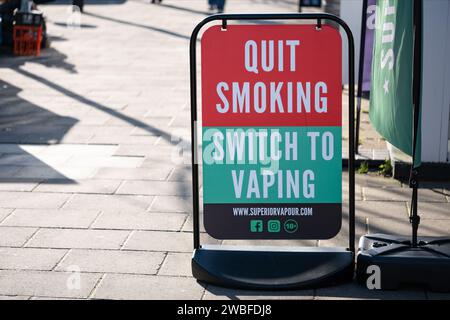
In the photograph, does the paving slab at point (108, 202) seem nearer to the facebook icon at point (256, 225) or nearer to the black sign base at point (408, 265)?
the facebook icon at point (256, 225)

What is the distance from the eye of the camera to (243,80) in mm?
5328

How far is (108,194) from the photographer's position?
7484 mm

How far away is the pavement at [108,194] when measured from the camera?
5527mm

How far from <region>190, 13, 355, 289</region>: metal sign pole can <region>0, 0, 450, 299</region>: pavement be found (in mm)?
75

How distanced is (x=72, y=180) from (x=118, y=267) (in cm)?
227

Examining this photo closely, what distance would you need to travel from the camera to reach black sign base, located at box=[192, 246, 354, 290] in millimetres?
5383

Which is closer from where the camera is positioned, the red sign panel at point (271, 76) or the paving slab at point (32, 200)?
the red sign panel at point (271, 76)

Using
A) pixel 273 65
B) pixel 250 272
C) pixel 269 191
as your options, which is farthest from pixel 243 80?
pixel 250 272

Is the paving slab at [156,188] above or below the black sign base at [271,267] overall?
below

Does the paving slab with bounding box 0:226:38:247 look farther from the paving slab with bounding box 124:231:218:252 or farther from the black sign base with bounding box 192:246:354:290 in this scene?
the black sign base with bounding box 192:246:354:290

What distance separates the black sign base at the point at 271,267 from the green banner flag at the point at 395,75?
0.81m

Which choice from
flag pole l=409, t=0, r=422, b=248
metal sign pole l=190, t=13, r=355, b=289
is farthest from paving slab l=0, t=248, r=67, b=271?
flag pole l=409, t=0, r=422, b=248

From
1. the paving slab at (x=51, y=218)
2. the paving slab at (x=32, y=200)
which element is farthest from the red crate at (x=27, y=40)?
the paving slab at (x=51, y=218)
